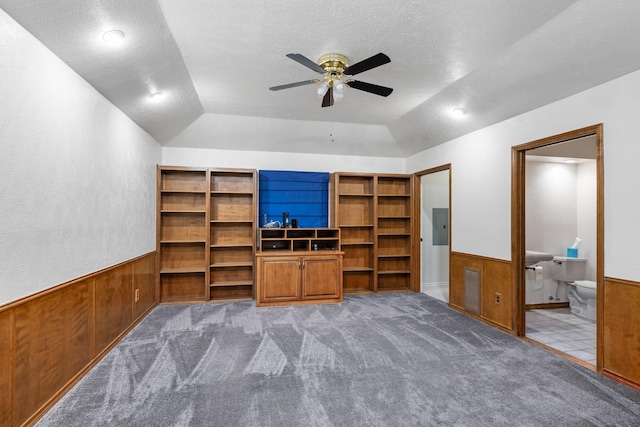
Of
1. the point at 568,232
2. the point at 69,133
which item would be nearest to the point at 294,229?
the point at 69,133

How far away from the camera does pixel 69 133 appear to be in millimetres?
2498

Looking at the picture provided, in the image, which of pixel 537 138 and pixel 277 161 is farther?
pixel 277 161

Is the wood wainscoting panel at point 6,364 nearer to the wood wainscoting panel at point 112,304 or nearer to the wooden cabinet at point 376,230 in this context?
the wood wainscoting panel at point 112,304

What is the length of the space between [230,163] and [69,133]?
9.76 ft

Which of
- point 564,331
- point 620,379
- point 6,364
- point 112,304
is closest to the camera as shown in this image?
point 6,364

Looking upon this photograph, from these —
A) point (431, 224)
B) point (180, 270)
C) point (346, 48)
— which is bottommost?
point (180, 270)

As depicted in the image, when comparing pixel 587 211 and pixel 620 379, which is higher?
pixel 587 211

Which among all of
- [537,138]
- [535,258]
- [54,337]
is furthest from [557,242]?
[54,337]

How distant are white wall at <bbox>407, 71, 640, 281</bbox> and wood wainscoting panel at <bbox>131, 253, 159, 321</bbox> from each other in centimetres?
430

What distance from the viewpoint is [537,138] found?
3.40 meters

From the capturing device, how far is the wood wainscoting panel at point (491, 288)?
3.76 metres

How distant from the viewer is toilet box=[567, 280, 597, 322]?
417cm

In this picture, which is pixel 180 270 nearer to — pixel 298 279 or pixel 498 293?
pixel 298 279

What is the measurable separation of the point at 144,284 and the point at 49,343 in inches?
82.4
